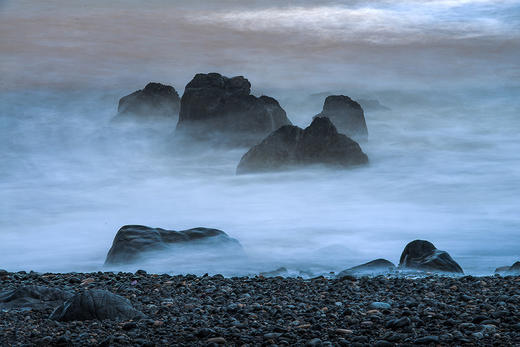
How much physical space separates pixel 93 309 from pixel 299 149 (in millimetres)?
23949

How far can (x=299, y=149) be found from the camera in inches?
1257

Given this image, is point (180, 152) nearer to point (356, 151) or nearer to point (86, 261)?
point (356, 151)

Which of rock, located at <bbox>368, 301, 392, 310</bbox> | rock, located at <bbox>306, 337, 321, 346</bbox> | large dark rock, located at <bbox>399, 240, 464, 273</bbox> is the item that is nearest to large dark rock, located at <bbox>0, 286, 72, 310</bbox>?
rock, located at <bbox>306, 337, 321, 346</bbox>

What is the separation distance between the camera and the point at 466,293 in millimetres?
10164

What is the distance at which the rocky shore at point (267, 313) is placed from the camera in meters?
7.53

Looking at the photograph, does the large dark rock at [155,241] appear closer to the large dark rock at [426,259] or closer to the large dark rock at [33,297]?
the large dark rock at [426,259]

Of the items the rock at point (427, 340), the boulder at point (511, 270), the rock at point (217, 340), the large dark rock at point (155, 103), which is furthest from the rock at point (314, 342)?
the large dark rock at point (155, 103)

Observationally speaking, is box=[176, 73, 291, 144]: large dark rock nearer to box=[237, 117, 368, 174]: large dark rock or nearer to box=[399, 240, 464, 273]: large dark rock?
box=[237, 117, 368, 174]: large dark rock

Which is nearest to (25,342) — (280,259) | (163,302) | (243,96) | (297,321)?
(163,302)

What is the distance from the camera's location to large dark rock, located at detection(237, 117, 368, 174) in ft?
104

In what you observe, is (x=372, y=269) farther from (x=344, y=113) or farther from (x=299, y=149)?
(x=344, y=113)

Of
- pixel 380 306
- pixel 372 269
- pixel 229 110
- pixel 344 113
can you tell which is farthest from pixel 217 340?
pixel 229 110

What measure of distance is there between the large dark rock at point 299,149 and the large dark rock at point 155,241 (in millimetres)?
14432

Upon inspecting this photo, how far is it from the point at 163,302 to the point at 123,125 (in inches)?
1601
